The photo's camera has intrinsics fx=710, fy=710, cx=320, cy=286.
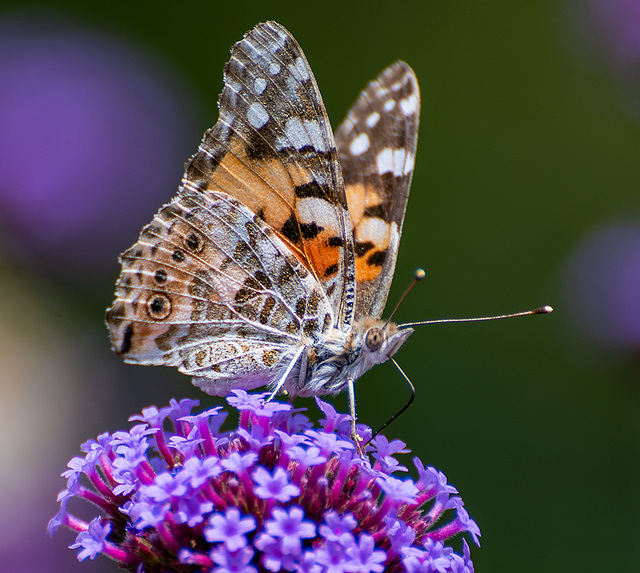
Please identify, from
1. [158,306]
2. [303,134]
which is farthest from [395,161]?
[158,306]

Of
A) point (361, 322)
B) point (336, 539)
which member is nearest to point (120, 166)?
point (361, 322)

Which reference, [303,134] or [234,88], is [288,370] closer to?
[303,134]

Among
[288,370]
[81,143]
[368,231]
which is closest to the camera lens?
[288,370]

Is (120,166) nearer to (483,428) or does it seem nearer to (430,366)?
(430,366)

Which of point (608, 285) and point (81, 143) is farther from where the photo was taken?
point (81, 143)

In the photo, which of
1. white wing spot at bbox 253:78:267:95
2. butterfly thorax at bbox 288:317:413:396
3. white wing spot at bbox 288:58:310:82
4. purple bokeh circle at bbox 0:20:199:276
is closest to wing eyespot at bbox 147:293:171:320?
butterfly thorax at bbox 288:317:413:396

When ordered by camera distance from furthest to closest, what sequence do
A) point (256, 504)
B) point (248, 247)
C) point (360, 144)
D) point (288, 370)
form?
point (360, 144), point (248, 247), point (288, 370), point (256, 504)

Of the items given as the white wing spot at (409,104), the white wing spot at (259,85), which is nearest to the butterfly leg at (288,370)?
the white wing spot at (259,85)
